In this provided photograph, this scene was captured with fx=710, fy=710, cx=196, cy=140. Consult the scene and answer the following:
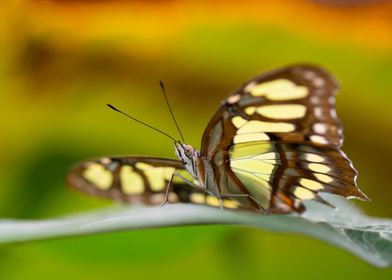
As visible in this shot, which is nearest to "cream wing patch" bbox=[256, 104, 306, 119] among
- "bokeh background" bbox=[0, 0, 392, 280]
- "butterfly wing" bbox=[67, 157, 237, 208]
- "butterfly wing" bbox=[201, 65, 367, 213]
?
"butterfly wing" bbox=[201, 65, 367, 213]

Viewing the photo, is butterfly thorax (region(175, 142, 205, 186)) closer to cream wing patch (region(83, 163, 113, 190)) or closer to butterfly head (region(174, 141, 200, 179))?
butterfly head (region(174, 141, 200, 179))

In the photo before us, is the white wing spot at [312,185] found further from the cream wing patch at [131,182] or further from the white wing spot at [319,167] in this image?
the cream wing patch at [131,182]

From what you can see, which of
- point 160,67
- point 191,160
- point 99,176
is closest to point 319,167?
point 191,160

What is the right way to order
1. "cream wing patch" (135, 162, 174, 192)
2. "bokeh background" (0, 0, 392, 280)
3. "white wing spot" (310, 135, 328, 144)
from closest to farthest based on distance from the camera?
"white wing spot" (310, 135, 328, 144) < "cream wing patch" (135, 162, 174, 192) < "bokeh background" (0, 0, 392, 280)

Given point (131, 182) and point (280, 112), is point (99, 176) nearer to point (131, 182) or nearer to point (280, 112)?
point (131, 182)

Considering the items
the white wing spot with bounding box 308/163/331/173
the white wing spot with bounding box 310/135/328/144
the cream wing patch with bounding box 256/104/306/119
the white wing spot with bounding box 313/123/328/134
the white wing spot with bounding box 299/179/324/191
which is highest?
the cream wing patch with bounding box 256/104/306/119

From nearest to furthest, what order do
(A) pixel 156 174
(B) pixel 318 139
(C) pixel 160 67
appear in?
(B) pixel 318 139, (A) pixel 156 174, (C) pixel 160 67

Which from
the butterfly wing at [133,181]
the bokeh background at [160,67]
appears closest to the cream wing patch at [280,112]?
the butterfly wing at [133,181]
